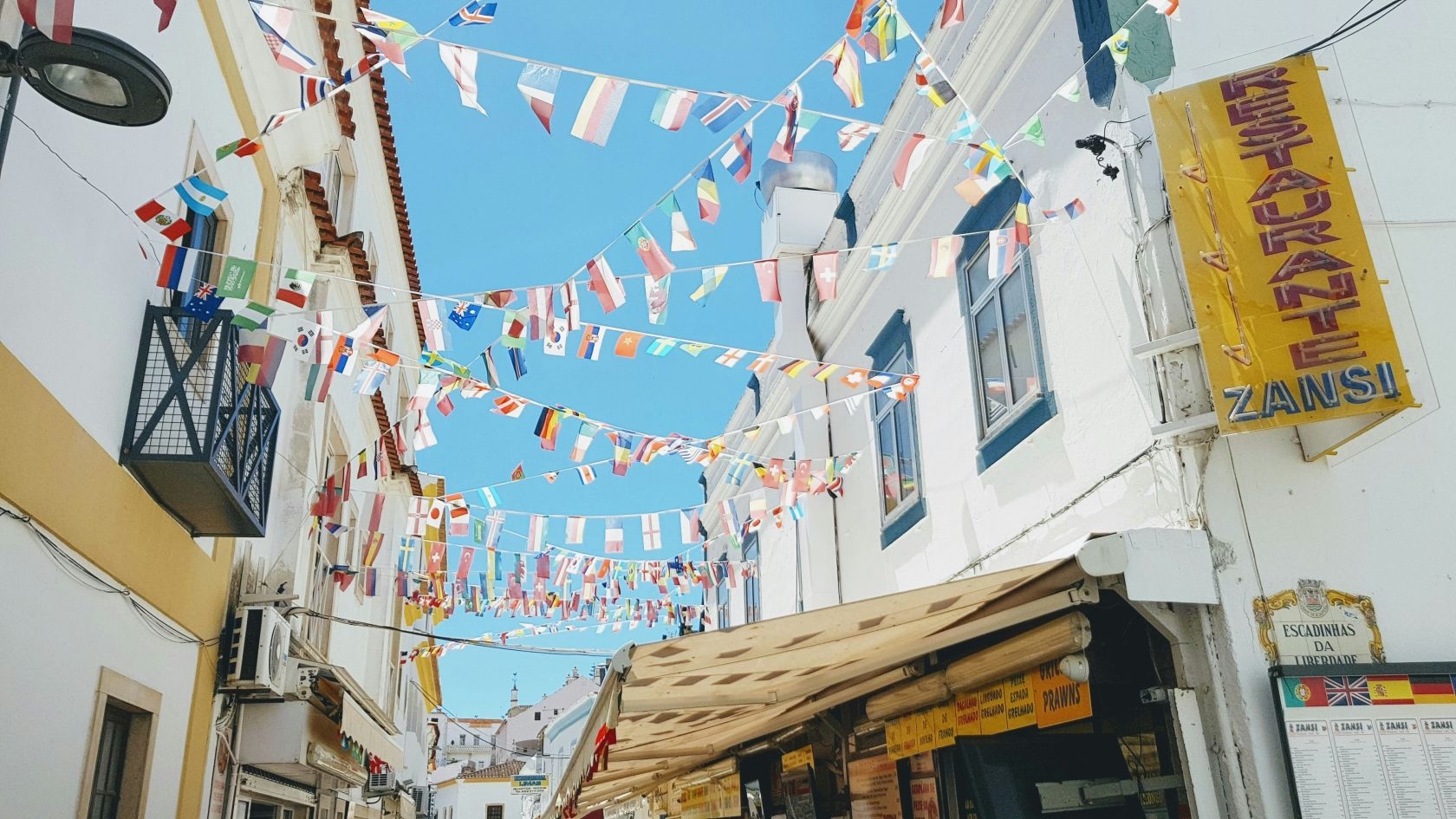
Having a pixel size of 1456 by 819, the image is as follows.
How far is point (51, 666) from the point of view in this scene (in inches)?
198

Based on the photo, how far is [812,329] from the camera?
11.6 metres

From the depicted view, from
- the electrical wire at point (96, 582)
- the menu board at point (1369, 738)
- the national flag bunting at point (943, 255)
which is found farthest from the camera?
the national flag bunting at point (943, 255)

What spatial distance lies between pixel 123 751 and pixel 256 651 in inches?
55.2

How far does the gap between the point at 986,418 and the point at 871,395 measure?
2632 millimetres

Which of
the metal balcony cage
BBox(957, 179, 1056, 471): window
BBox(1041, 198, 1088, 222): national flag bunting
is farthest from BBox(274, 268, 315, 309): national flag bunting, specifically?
BBox(1041, 198, 1088, 222): national flag bunting

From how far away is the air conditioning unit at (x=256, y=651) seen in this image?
7.70m

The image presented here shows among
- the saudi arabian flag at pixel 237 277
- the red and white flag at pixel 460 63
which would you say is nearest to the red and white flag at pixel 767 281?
the red and white flag at pixel 460 63

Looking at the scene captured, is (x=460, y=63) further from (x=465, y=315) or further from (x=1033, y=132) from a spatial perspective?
(x=1033, y=132)

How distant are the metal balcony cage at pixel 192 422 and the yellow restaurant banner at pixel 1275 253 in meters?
5.10

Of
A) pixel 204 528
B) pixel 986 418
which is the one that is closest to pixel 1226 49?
pixel 986 418

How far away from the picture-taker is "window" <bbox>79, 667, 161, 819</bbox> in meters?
5.98

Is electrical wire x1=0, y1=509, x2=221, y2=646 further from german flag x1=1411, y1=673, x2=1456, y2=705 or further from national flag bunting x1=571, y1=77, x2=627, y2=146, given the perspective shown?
german flag x1=1411, y1=673, x2=1456, y2=705

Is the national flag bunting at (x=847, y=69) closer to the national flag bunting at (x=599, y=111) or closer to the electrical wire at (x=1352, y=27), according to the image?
the national flag bunting at (x=599, y=111)

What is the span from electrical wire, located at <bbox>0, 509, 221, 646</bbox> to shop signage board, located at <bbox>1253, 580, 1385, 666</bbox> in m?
5.37
